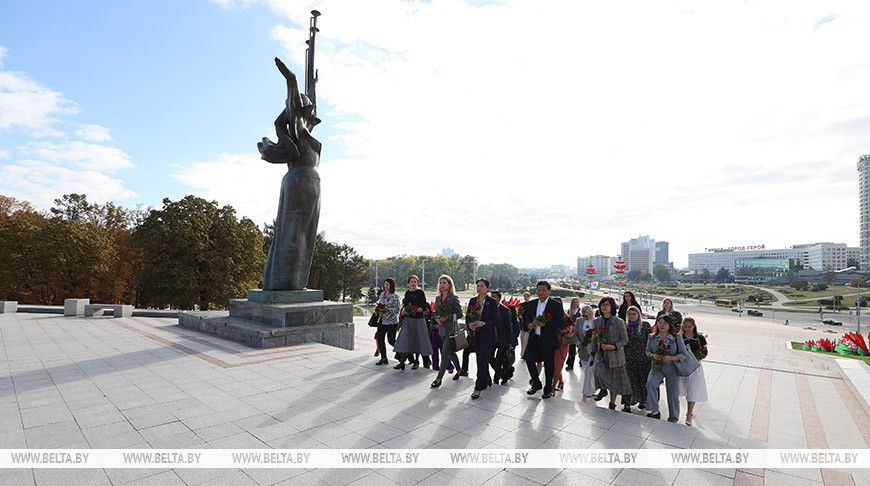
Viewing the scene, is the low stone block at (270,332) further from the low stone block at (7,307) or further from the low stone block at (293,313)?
the low stone block at (7,307)

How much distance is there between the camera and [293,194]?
11.7 metres

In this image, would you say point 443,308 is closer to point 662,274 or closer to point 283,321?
point 283,321

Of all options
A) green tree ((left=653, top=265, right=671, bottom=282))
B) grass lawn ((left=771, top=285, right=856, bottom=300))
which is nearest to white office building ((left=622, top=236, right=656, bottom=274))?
green tree ((left=653, top=265, right=671, bottom=282))

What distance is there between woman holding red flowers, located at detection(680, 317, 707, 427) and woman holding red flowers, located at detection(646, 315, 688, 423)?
0.19 m

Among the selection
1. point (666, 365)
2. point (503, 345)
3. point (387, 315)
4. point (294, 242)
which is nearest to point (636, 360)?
point (666, 365)

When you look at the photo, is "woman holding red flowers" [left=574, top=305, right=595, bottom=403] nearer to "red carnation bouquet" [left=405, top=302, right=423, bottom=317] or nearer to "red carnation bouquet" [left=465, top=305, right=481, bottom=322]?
"red carnation bouquet" [left=465, top=305, right=481, bottom=322]

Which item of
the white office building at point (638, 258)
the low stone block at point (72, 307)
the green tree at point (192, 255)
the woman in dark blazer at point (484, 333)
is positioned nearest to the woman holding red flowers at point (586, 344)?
the woman in dark blazer at point (484, 333)

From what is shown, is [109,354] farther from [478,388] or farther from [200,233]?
[200,233]

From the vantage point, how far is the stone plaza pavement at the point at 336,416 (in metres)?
3.78

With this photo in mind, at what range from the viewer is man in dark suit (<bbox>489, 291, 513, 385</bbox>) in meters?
6.63

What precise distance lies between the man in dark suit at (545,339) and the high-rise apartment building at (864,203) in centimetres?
15144

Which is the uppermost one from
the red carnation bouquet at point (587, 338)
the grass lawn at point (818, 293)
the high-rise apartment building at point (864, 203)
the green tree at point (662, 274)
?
the high-rise apartment building at point (864, 203)

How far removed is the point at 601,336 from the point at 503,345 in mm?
1636

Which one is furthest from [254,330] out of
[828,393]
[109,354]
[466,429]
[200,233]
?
[200,233]
